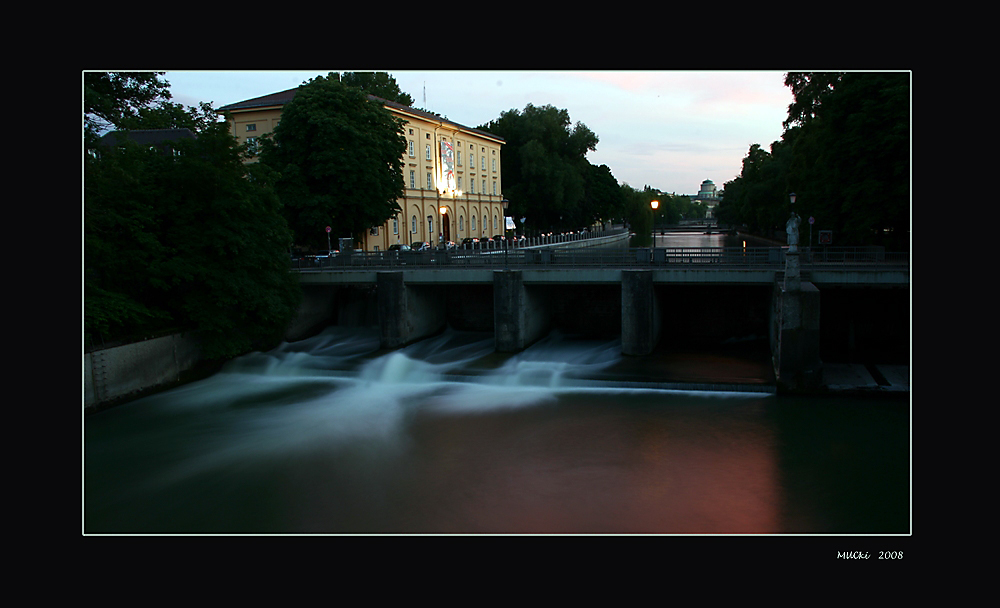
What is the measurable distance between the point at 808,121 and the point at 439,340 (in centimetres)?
3032

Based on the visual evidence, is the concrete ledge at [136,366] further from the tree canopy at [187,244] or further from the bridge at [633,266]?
the bridge at [633,266]

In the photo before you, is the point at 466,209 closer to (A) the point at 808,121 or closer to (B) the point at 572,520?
(A) the point at 808,121

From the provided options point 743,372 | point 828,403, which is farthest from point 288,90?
point 828,403

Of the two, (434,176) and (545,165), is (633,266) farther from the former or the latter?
(545,165)

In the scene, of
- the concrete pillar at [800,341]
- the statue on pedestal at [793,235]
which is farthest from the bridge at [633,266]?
the concrete pillar at [800,341]

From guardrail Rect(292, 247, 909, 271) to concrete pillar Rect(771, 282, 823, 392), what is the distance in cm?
424

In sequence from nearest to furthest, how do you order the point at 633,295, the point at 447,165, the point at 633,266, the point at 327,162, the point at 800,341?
the point at 800,341, the point at 633,295, the point at 633,266, the point at 327,162, the point at 447,165

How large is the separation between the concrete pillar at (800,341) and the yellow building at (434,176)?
2789cm

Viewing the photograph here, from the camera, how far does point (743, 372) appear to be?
25875 mm

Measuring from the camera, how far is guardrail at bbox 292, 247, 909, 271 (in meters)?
27.1

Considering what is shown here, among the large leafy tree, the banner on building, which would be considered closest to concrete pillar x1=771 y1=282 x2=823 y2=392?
the banner on building

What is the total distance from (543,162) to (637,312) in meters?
53.2

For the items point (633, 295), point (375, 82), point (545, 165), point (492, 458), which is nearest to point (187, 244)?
point (492, 458)

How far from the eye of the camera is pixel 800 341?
22.9m
